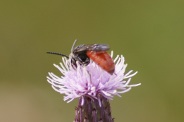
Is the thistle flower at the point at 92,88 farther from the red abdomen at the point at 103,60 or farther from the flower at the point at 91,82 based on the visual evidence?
the red abdomen at the point at 103,60

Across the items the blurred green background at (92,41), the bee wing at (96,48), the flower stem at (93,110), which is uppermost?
the blurred green background at (92,41)

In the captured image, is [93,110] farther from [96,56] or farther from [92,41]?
[92,41]

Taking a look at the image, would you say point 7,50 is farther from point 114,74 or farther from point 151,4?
point 114,74

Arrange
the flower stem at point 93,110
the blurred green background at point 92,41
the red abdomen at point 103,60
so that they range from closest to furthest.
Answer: the red abdomen at point 103,60
the flower stem at point 93,110
the blurred green background at point 92,41

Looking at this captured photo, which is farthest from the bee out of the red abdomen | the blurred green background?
the blurred green background

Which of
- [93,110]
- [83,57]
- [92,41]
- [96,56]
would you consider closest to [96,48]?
[96,56]

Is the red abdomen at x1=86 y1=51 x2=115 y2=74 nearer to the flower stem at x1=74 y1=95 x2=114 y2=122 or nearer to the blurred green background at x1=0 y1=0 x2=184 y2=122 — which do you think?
the flower stem at x1=74 y1=95 x2=114 y2=122

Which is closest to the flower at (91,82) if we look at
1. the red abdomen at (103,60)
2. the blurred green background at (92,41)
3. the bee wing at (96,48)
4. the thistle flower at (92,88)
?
the thistle flower at (92,88)

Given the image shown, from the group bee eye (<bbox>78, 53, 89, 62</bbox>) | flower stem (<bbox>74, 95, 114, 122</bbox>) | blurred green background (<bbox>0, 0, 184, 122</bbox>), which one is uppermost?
blurred green background (<bbox>0, 0, 184, 122</bbox>)
